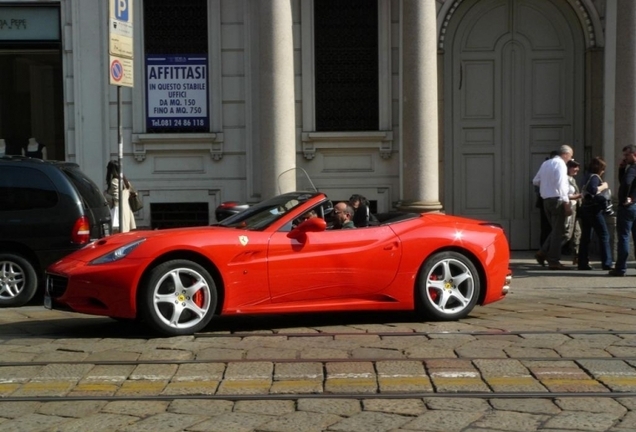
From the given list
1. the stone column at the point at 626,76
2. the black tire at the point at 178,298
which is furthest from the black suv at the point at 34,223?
the stone column at the point at 626,76

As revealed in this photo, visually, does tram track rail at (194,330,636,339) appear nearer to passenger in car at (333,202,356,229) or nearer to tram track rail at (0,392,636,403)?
passenger in car at (333,202,356,229)

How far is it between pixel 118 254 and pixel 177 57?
8.75 m

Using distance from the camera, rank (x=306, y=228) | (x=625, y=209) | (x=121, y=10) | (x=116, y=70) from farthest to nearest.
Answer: (x=625, y=209) < (x=121, y=10) < (x=116, y=70) < (x=306, y=228)

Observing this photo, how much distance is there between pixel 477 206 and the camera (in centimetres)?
1762

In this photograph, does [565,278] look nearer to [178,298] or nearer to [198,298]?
[198,298]

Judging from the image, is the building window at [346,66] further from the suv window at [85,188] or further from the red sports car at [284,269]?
the red sports car at [284,269]

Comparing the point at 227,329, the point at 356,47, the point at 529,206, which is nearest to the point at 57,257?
the point at 227,329

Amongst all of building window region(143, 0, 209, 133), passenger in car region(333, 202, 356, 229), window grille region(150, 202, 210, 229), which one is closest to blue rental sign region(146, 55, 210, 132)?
building window region(143, 0, 209, 133)

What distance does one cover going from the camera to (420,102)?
52.6ft

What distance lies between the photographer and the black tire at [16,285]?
38.6 ft

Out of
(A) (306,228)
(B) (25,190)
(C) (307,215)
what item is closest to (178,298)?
(A) (306,228)

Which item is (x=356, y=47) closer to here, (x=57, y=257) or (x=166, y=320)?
(x=57, y=257)

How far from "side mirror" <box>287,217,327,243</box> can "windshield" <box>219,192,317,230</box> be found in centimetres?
26

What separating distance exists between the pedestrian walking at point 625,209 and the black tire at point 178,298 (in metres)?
6.87
